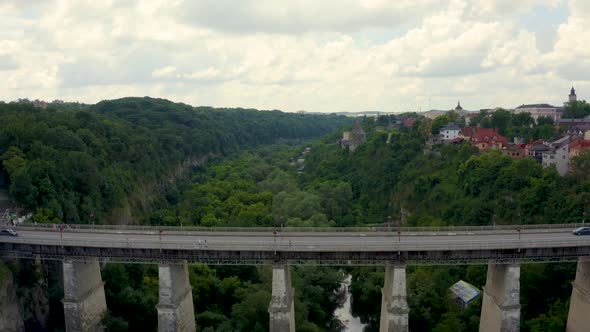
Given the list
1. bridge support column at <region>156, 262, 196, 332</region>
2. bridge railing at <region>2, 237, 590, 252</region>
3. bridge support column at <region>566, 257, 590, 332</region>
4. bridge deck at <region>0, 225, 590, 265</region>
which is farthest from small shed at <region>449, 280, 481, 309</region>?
bridge support column at <region>156, 262, 196, 332</region>

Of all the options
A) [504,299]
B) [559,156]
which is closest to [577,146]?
[559,156]

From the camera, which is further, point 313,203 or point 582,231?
point 313,203

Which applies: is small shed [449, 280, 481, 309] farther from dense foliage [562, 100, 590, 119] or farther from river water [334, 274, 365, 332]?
dense foliage [562, 100, 590, 119]

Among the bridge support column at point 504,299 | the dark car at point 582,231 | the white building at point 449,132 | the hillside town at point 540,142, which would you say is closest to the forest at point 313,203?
the hillside town at point 540,142

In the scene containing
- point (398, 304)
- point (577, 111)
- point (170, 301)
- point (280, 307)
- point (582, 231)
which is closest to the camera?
point (398, 304)

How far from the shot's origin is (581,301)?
45.2 m

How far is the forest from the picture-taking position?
5197 centimetres

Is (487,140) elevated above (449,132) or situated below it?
below

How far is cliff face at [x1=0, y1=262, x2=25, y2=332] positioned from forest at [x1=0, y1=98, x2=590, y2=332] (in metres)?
1.66

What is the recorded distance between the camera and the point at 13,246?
4716 centimetres

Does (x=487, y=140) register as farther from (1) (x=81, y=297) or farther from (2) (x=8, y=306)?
(2) (x=8, y=306)

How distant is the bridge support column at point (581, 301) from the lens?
1741 inches

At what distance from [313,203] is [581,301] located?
49.7 metres

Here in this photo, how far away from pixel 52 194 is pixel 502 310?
4999 centimetres
